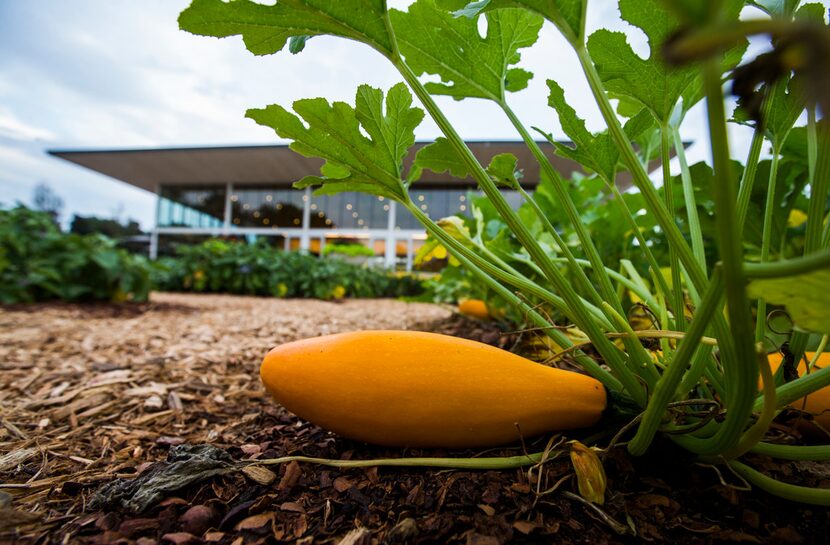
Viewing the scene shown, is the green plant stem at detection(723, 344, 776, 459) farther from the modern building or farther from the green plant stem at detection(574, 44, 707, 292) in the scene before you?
the modern building

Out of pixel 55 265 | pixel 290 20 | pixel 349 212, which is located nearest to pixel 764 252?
pixel 290 20

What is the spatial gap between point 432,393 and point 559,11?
0.51 metres

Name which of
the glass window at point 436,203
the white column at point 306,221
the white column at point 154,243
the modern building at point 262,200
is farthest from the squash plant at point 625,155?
the white column at point 154,243

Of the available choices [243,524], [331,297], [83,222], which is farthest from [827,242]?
[83,222]

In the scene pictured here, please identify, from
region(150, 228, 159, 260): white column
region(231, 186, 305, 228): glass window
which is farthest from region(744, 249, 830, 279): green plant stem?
region(150, 228, 159, 260): white column

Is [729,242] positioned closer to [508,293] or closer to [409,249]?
[508,293]

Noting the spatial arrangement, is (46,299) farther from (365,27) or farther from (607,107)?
(607,107)

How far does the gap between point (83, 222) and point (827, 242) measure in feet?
88.2

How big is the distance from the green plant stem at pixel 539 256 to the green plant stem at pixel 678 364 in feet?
0.23

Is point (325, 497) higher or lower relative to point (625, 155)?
lower

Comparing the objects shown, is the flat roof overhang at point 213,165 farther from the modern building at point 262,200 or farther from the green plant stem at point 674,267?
Result: the green plant stem at point 674,267

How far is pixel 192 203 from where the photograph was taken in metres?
15.6

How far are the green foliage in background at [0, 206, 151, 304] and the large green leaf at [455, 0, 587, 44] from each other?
3534 mm

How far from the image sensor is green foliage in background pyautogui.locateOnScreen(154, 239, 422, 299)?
5.59 meters
